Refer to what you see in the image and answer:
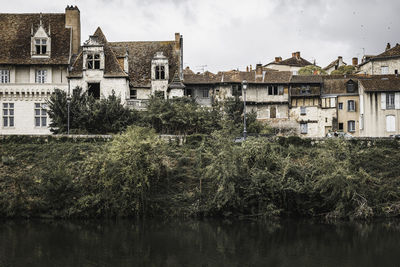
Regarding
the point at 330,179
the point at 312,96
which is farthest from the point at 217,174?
the point at 312,96

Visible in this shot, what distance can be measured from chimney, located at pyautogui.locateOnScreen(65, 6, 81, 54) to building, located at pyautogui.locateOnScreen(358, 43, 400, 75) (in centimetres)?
3802

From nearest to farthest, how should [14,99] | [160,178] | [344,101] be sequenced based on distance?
[160,178]
[14,99]
[344,101]

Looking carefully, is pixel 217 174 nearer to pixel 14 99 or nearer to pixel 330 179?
pixel 330 179

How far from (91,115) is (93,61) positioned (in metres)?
8.09

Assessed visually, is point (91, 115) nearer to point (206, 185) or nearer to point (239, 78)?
point (206, 185)

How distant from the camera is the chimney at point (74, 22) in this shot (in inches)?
1929

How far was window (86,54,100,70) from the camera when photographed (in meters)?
Answer: 46.2

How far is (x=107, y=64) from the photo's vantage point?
4694 centimetres

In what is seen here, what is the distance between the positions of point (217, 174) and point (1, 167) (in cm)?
1537

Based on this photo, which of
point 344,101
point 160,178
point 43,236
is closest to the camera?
point 43,236

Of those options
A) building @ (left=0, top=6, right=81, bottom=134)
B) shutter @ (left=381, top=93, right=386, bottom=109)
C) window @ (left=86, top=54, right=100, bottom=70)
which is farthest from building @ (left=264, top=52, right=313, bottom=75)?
building @ (left=0, top=6, right=81, bottom=134)

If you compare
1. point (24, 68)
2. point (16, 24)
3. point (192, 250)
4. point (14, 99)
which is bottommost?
point (192, 250)

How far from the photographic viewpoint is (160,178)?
32469mm

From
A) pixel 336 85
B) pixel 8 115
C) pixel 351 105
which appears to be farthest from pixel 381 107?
pixel 8 115
